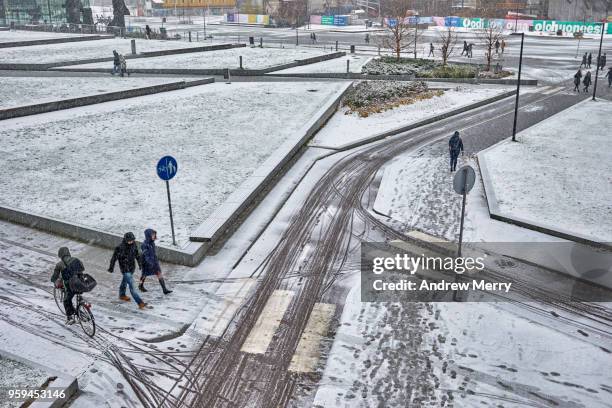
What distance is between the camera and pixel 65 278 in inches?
338

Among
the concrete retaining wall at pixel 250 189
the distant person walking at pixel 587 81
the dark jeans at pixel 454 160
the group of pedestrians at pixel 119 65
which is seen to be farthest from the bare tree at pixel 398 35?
the dark jeans at pixel 454 160

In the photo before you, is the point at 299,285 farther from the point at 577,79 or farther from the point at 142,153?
the point at 577,79

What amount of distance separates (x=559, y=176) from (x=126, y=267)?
12619 mm

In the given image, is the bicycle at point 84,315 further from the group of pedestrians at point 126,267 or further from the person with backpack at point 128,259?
the person with backpack at point 128,259

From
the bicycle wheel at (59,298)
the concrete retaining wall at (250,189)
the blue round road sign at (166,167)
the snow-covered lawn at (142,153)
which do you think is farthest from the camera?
the snow-covered lawn at (142,153)

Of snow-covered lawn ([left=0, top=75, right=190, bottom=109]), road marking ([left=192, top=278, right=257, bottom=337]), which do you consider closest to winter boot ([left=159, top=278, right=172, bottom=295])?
road marking ([left=192, top=278, right=257, bottom=337])

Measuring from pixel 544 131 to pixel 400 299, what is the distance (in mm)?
14942

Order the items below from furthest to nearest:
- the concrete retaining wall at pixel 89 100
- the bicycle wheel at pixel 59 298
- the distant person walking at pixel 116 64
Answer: the distant person walking at pixel 116 64, the concrete retaining wall at pixel 89 100, the bicycle wheel at pixel 59 298

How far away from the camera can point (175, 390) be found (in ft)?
24.5

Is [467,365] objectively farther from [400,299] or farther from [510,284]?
[510,284]

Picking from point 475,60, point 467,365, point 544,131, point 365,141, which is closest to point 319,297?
point 467,365

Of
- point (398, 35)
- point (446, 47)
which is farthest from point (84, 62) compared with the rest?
point (446, 47)

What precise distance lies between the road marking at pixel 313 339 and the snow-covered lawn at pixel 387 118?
11757mm

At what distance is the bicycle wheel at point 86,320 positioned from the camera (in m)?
8.51
